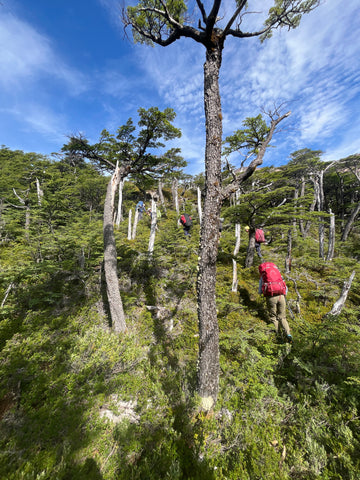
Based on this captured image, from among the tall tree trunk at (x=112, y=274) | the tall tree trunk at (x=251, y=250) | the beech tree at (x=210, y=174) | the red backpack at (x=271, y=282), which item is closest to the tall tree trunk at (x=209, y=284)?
the beech tree at (x=210, y=174)

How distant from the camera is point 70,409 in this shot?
11.2 ft

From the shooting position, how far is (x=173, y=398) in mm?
3725

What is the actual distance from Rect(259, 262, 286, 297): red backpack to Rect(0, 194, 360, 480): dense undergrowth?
36.0 inches

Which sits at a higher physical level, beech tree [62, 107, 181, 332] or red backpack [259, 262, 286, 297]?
beech tree [62, 107, 181, 332]

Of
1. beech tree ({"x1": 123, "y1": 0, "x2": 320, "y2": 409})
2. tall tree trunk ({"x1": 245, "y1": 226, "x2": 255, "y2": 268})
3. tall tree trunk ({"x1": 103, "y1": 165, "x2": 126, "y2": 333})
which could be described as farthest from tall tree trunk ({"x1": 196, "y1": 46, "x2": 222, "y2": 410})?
tall tree trunk ({"x1": 245, "y1": 226, "x2": 255, "y2": 268})

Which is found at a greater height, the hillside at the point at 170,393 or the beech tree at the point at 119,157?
the beech tree at the point at 119,157

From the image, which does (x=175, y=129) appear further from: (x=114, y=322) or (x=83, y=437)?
(x=83, y=437)

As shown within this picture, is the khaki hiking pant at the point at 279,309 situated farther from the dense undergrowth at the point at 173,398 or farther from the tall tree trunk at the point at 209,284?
the tall tree trunk at the point at 209,284

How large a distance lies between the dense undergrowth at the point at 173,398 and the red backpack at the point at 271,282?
91cm

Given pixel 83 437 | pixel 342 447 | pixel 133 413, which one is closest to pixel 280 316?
pixel 342 447

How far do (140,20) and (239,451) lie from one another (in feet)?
29.1

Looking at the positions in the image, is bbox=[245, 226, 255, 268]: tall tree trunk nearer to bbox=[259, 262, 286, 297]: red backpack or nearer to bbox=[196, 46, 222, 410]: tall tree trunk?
bbox=[259, 262, 286, 297]: red backpack

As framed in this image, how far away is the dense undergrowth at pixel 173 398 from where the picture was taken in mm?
2580

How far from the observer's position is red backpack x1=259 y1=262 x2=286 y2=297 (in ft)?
15.4
